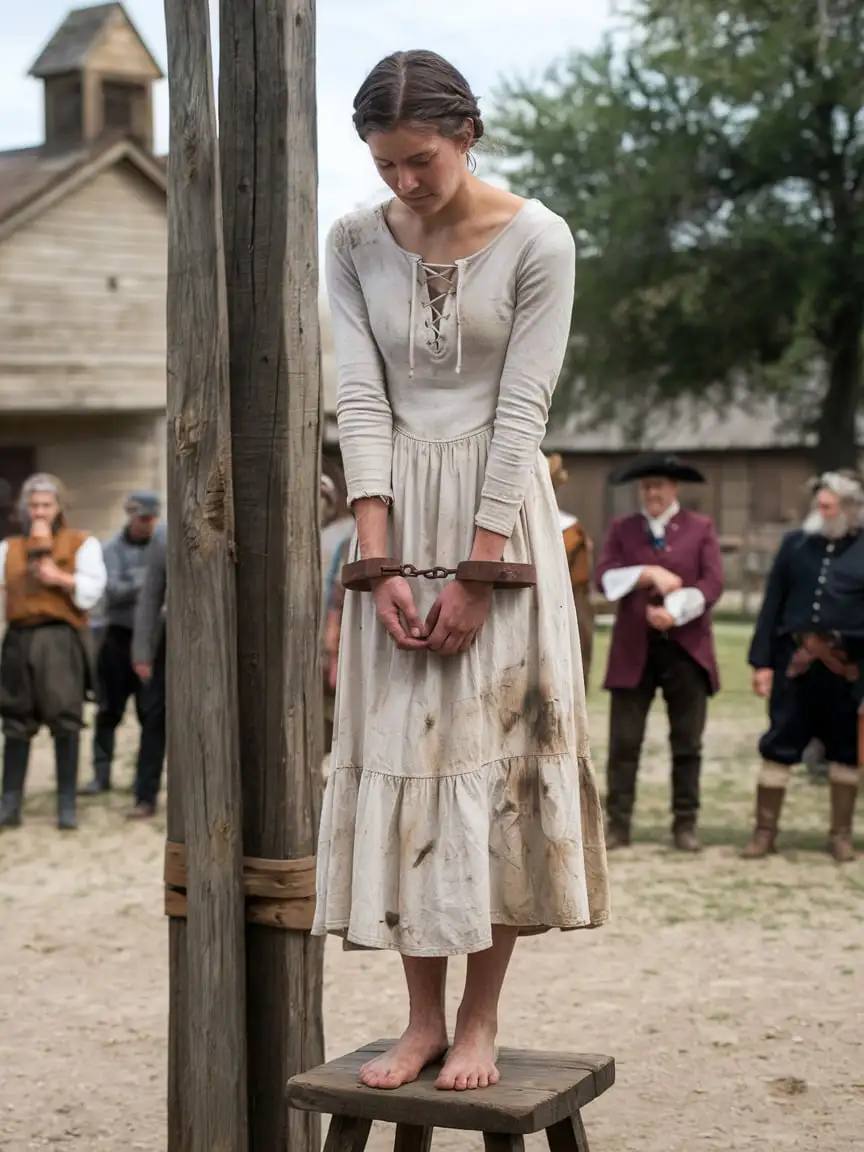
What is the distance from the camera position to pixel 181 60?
4.02m

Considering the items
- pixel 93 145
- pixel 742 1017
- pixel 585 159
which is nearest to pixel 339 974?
pixel 742 1017

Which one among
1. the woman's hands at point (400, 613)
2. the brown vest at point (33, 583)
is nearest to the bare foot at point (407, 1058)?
the woman's hands at point (400, 613)

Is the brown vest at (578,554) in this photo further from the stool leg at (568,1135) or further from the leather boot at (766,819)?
the stool leg at (568,1135)

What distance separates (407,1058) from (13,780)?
7347 mm

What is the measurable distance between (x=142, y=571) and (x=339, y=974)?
190 inches

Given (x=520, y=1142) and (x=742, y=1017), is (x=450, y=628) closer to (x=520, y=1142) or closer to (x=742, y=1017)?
(x=520, y=1142)

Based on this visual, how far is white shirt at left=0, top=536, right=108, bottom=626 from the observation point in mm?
10398

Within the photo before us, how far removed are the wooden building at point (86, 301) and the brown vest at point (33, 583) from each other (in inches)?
493

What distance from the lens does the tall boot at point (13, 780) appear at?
10617 millimetres

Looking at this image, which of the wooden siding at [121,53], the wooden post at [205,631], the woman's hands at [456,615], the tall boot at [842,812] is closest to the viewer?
the woman's hands at [456,615]

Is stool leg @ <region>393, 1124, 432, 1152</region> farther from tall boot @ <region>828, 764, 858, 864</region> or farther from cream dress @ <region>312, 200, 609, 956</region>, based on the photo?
tall boot @ <region>828, 764, 858, 864</region>

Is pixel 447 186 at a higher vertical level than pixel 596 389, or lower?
lower

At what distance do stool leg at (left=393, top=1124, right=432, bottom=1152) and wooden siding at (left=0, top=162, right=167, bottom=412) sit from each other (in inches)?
762

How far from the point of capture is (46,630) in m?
10.5
